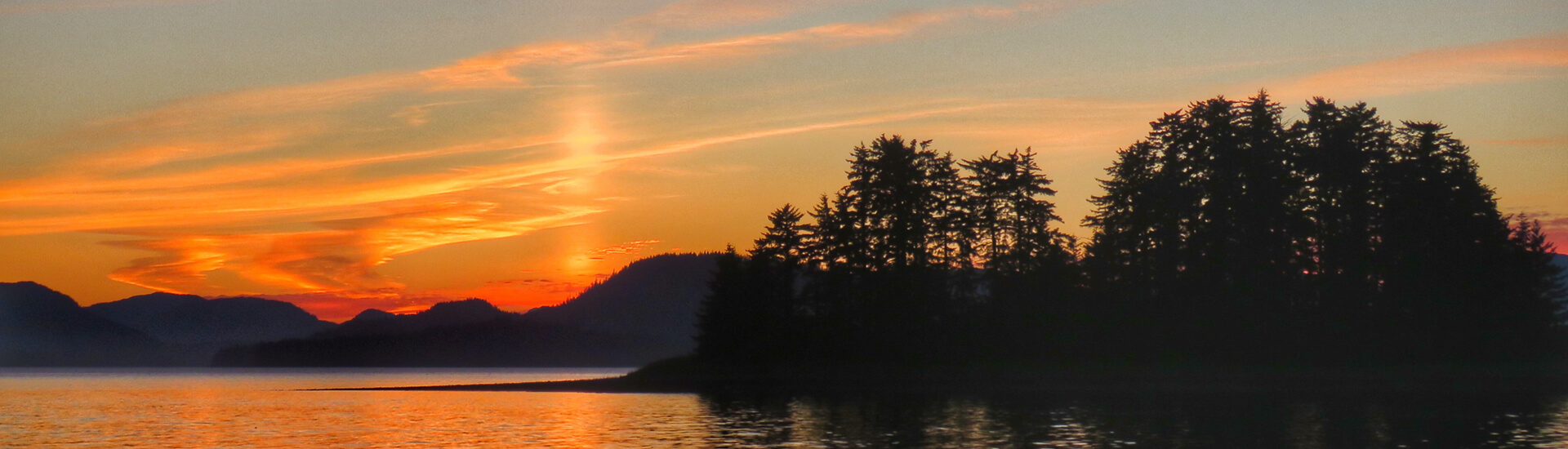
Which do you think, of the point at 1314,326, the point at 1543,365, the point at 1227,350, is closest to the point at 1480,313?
the point at 1543,365

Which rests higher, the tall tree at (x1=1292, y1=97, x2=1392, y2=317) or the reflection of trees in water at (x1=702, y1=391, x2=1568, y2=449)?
the tall tree at (x1=1292, y1=97, x2=1392, y2=317)

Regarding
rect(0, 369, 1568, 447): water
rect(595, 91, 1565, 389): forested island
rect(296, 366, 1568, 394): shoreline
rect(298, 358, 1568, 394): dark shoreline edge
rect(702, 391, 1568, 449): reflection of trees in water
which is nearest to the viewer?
rect(702, 391, 1568, 449): reflection of trees in water

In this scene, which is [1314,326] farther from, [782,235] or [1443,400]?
[782,235]

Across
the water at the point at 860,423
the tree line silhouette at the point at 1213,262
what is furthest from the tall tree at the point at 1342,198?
the water at the point at 860,423

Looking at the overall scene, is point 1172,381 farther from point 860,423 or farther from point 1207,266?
point 860,423

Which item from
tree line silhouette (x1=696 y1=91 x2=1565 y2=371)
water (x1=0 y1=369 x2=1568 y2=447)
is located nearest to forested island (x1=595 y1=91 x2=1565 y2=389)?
tree line silhouette (x1=696 y1=91 x2=1565 y2=371)

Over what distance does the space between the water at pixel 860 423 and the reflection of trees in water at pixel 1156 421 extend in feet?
0.26

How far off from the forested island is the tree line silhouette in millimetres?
112

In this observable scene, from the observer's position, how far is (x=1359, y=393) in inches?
2409

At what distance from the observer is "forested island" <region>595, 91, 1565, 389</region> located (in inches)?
2982

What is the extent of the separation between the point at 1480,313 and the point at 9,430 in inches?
3014

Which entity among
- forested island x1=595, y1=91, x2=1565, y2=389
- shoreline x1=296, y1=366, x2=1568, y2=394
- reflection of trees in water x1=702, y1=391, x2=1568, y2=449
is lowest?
reflection of trees in water x1=702, y1=391, x2=1568, y2=449

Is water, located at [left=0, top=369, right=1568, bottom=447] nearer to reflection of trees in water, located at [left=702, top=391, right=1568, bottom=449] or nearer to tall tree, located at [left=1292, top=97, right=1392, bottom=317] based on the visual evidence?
reflection of trees in water, located at [left=702, top=391, right=1568, bottom=449]

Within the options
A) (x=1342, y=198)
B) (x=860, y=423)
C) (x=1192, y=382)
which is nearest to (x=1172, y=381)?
(x=1192, y=382)
